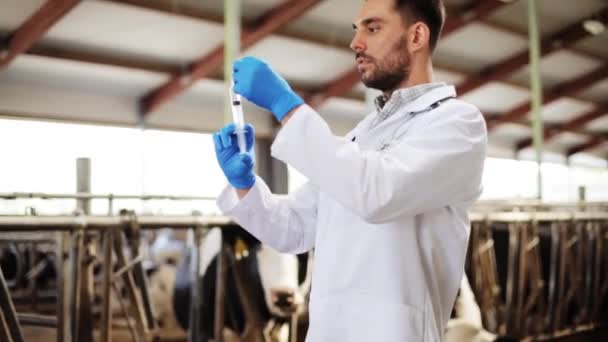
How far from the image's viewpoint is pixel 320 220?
123 cm

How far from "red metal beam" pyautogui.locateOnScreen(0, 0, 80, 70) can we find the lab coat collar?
225cm

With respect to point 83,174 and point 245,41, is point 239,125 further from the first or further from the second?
point 245,41

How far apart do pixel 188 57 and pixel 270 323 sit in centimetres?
465

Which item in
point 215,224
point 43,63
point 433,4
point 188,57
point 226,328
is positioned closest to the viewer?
point 433,4

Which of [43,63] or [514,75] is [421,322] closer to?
[43,63]

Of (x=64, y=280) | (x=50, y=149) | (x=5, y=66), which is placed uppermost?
(x=5, y=66)

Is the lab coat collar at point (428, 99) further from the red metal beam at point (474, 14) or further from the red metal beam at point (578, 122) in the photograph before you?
the red metal beam at point (578, 122)

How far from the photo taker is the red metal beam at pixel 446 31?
7.55 m

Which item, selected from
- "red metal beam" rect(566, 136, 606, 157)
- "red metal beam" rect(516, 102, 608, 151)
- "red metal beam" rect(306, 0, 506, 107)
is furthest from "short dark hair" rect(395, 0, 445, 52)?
"red metal beam" rect(566, 136, 606, 157)

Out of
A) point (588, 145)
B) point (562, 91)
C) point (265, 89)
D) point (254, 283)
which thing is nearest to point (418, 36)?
point (265, 89)

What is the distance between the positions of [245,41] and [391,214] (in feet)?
20.7

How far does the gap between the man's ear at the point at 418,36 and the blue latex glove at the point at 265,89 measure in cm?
21

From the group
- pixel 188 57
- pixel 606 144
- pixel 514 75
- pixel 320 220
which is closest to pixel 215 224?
pixel 320 220

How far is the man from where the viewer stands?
1.02 meters
